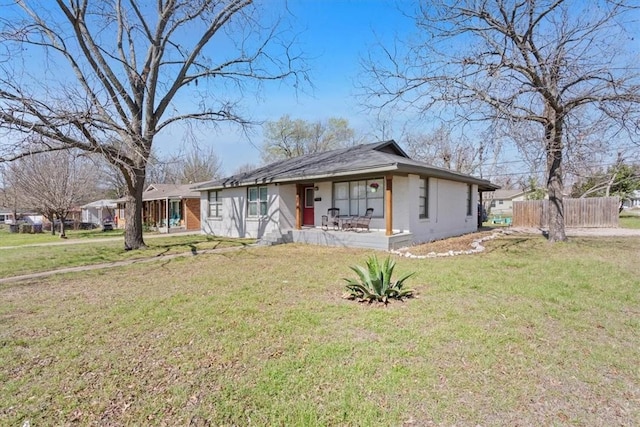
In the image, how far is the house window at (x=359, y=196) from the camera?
12633mm

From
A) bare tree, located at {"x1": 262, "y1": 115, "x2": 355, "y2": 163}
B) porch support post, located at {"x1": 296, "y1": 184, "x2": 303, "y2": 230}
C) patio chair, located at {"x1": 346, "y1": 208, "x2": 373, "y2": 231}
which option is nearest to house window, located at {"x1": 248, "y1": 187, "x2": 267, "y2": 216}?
porch support post, located at {"x1": 296, "y1": 184, "x2": 303, "y2": 230}

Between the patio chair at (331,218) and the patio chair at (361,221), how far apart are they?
2.21ft

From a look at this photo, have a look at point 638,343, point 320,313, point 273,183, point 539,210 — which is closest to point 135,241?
point 273,183

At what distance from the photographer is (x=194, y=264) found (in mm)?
9398

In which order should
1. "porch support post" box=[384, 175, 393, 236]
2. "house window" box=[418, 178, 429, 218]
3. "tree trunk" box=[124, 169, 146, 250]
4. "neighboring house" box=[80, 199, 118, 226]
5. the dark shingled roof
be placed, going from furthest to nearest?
"neighboring house" box=[80, 199, 118, 226]
"house window" box=[418, 178, 429, 218]
"tree trunk" box=[124, 169, 146, 250]
"porch support post" box=[384, 175, 393, 236]
the dark shingled roof

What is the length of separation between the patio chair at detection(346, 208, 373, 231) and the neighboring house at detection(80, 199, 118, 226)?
87.9ft

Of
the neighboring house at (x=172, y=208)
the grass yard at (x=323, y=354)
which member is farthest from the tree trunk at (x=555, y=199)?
the neighboring house at (x=172, y=208)

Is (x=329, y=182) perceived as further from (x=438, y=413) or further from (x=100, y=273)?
(x=438, y=413)

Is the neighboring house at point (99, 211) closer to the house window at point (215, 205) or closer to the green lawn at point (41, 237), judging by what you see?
the green lawn at point (41, 237)

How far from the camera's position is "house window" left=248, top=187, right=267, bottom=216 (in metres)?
15.9

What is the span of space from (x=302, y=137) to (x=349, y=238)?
1004 inches

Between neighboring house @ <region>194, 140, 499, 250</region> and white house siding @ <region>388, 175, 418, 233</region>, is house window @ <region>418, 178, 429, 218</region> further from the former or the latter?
white house siding @ <region>388, 175, 418, 233</region>

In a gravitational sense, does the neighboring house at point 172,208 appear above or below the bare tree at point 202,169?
below

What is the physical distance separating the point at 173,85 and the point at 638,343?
48.6 feet
